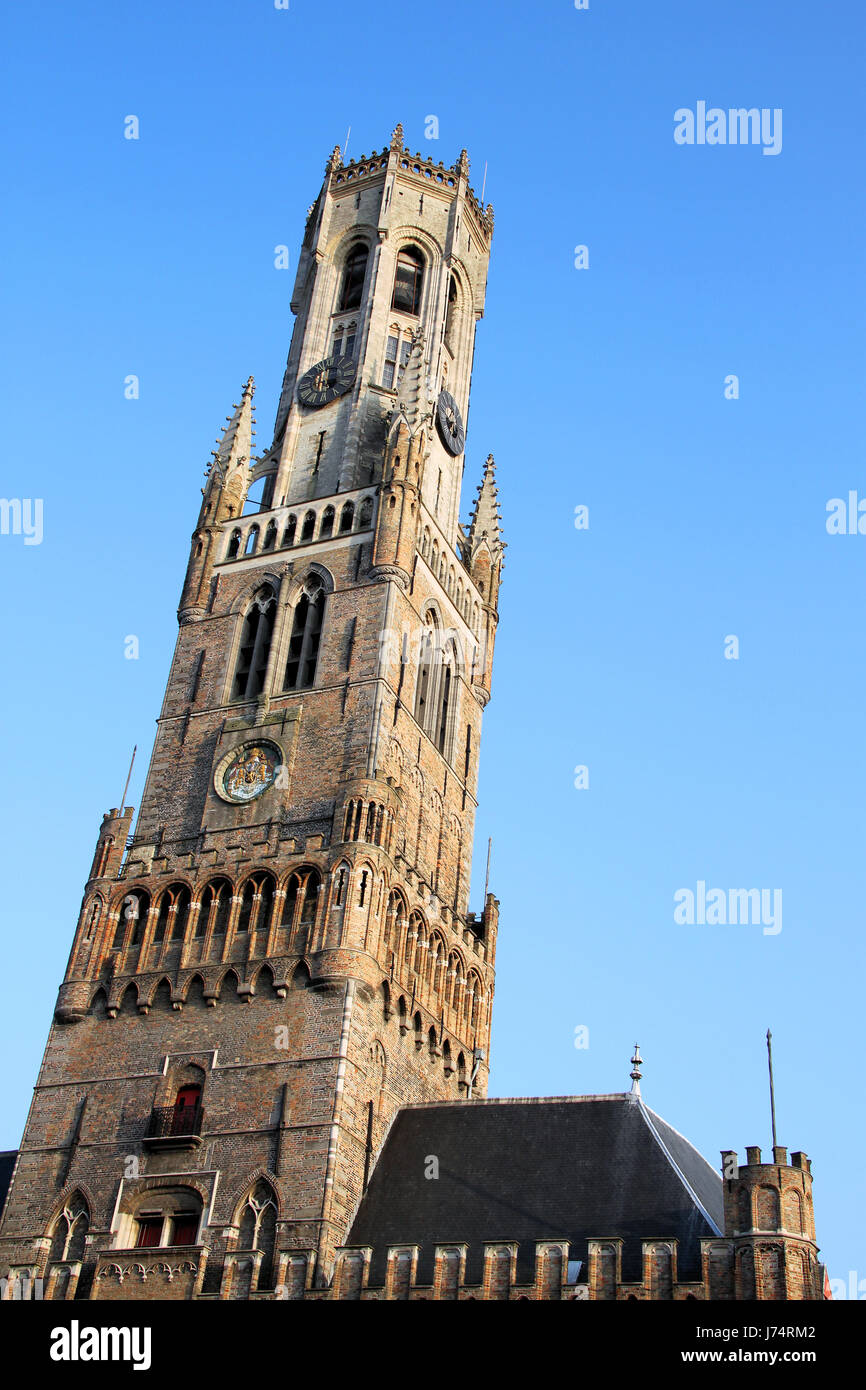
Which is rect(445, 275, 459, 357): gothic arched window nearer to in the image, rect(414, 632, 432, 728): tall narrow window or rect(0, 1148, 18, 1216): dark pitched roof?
rect(414, 632, 432, 728): tall narrow window

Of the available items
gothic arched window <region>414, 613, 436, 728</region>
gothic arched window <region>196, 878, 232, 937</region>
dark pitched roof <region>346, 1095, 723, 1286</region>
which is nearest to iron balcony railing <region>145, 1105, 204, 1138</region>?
dark pitched roof <region>346, 1095, 723, 1286</region>

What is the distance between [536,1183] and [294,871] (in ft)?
37.1

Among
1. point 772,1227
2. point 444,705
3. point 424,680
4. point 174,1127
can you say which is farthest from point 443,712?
point 772,1227

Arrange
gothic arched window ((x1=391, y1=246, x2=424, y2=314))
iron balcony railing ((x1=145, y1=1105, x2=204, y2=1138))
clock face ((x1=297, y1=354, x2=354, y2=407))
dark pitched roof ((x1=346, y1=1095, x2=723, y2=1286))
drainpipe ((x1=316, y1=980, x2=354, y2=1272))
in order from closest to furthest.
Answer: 1. dark pitched roof ((x1=346, y1=1095, x2=723, y2=1286))
2. drainpipe ((x1=316, y1=980, x2=354, y2=1272))
3. iron balcony railing ((x1=145, y1=1105, x2=204, y2=1138))
4. clock face ((x1=297, y1=354, x2=354, y2=407))
5. gothic arched window ((x1=391, y1=246, x2=424, y2=314))

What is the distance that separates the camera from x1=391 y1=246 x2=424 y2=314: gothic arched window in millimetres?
63844

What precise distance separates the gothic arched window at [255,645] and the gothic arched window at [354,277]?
1613 cm

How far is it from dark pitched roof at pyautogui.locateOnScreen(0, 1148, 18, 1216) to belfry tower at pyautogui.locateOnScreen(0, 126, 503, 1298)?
154 inches

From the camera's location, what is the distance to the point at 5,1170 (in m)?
49.1

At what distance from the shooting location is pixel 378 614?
5088 cm

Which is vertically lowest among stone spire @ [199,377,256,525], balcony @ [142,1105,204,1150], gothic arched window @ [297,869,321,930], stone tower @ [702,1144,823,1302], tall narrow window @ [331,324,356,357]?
stone tower @ [702,1144,823,1302]

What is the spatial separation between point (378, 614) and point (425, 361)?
14.5 meters

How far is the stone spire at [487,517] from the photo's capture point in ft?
204

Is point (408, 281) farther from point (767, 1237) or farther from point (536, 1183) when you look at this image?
point (767, 1237)
